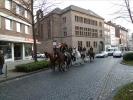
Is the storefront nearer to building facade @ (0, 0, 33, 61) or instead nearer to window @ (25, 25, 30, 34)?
building facade @ (0, 0, 33, 61)

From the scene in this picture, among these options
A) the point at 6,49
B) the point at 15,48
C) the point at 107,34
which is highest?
the point at 107,34

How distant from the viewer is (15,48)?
2806 centimetres

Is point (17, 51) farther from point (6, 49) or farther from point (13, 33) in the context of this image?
point (6, 49)

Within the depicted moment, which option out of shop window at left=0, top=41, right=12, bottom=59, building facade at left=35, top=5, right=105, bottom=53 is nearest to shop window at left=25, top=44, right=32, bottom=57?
shop window at left=0, top=41, right=12, bottom=59

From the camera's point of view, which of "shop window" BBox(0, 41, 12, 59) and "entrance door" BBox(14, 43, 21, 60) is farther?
"entrance door" BBox(14, 43, 21, 60)

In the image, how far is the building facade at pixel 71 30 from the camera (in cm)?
4928

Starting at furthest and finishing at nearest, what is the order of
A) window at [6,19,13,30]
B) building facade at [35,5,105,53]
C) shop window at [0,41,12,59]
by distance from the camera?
building facade at [35,5,105,53], window at [6,19,13,30], shop window at [0,41,12,59]

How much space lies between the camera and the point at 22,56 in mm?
30125

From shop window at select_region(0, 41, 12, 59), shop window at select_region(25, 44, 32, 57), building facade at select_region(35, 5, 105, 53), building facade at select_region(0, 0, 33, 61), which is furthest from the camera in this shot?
building facade at select_region(35, 5, 105, 53)

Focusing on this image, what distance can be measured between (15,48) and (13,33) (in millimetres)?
2836

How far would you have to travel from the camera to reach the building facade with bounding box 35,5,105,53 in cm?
4928

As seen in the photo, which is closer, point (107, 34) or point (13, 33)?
point (13, 33)

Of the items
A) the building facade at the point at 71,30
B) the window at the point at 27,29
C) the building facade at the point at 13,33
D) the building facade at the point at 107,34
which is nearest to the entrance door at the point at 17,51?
the building facade at the point at 13,33

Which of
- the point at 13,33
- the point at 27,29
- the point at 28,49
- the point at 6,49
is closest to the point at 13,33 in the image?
the point at 13,33
